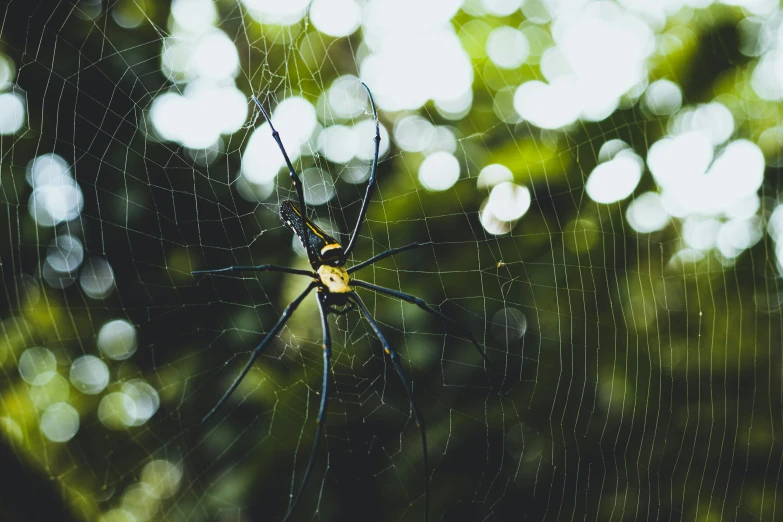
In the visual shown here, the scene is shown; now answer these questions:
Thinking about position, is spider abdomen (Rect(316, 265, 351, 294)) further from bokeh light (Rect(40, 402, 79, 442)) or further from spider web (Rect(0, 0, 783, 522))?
bokeh light (Rect(40, 402, 79, 442))

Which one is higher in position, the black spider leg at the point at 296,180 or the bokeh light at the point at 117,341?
the black spider leg at the point at 296,180

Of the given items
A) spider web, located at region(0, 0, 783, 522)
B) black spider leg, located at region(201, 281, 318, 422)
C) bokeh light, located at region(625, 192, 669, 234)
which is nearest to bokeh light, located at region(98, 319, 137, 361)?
spider web, located at region(0, 0, 783, 522)

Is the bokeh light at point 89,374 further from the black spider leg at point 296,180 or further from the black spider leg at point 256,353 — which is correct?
the black spider leg at point 296,180

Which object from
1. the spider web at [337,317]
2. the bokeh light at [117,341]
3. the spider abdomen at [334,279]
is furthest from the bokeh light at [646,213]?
the bokeh light at [117,341]

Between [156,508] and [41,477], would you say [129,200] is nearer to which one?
[41,477]

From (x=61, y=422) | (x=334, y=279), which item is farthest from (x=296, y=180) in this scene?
(x=61, y=422)

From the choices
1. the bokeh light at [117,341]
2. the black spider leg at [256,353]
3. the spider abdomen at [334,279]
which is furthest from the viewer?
the bokeh light at [117,341]

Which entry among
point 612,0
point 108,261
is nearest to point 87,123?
point 108,261

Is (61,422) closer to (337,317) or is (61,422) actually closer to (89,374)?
(89,374)

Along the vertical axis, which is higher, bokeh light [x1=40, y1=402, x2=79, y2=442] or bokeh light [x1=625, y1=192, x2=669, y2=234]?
bokeh light [x1=625, y1=192, x2=669, y2=234]

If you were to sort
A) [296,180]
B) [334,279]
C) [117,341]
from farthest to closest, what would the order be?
[117,341] → [334,279] → [296,180]

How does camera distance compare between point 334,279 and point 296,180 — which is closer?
point 296,180
